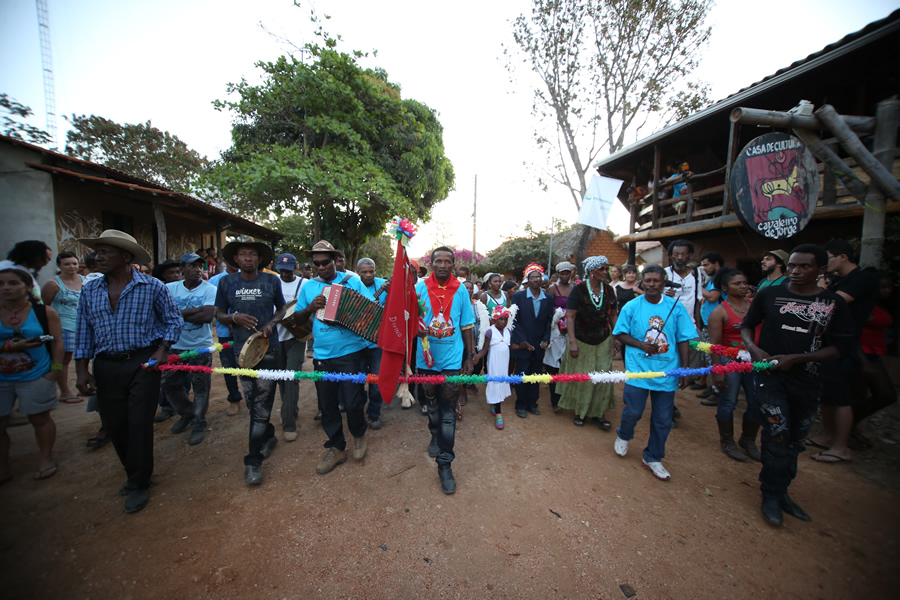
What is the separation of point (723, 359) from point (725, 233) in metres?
6.25

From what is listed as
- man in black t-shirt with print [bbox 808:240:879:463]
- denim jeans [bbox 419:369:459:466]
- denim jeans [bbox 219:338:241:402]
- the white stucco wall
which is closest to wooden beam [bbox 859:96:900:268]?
man in black t-shirt with print [bbox 808:240:879:463]

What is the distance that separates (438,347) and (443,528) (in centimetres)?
145

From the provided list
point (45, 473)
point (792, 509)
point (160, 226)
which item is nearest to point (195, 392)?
point (45, 473)

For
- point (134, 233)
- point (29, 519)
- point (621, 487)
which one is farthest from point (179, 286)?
point (134, 233)

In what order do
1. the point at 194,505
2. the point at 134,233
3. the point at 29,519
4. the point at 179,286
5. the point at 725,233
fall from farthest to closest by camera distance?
the point at 134,233 < the point at 725,233 < the point at 179,286 < the point at 194,505 < the point at 29,519

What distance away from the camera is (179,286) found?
14.5 ft

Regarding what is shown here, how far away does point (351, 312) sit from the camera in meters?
3.45

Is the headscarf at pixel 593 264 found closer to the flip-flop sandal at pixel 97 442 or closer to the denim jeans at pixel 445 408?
the denim jeans at pixel 445 408

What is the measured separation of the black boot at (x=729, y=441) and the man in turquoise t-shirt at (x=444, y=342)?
3.11 meters

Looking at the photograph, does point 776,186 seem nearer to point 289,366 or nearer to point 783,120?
point 783,120

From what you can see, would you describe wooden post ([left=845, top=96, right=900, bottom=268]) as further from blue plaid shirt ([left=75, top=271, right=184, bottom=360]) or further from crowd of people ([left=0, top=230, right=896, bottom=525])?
blue plaid shirt ([left=75, top=271, right=184, bottom=360])

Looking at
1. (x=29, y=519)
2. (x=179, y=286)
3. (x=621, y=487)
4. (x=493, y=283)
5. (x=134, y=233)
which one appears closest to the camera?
(x=29, y=519)

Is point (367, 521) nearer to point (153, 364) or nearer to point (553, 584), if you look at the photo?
point (553, 584)

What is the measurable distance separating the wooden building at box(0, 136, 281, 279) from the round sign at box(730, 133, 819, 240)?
12006 millimetres
